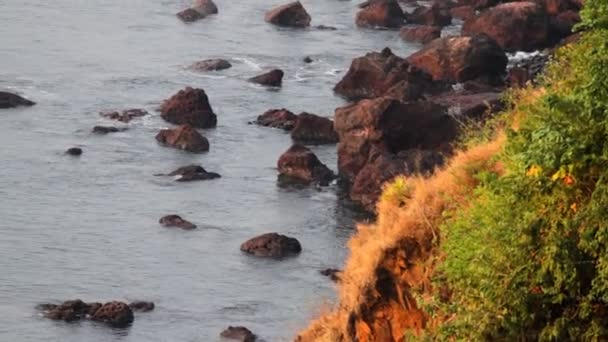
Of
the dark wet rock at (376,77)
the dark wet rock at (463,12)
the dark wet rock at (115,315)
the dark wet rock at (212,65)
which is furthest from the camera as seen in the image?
the dark wet rock at (463,12)

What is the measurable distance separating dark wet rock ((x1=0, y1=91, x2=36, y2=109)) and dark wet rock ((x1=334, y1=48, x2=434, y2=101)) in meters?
15.8

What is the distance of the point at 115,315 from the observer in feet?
171

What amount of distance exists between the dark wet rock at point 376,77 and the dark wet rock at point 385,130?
1181 centimetres

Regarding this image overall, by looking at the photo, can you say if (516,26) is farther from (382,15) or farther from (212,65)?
(212,65)

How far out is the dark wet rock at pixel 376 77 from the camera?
85.1 m

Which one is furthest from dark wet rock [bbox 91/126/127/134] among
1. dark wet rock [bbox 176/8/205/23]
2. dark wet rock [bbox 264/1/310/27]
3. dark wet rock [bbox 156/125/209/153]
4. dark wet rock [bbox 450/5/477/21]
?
dark wet rock [bbox 450/5/477/21]

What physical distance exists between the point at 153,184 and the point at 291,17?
38149mm

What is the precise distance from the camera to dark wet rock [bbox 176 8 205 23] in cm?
10581

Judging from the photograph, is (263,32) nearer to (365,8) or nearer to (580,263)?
(365,8)

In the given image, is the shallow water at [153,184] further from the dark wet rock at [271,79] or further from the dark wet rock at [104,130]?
the dark wet rock at [271,79]

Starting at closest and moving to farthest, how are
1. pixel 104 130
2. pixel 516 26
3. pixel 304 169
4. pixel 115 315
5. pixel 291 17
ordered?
pixel 115 315
pixel 304 169
pixel 104 130
pixel 516 26
pixel 291 17

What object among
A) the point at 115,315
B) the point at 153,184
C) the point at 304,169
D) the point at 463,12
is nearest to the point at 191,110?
the point at 304,169

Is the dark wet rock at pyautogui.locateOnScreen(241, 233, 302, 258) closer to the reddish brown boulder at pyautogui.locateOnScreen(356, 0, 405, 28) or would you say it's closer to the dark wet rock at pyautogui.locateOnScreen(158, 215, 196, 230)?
the dark wet rock at pyautogui.locateOnScreen(158, 215, 196, 230)

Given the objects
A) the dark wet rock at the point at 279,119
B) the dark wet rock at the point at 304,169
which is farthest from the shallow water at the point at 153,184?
the dark wet rock at the point at 279,119
